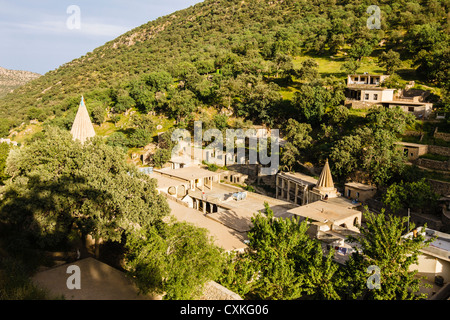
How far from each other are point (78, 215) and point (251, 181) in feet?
79.5

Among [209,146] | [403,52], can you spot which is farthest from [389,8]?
[209,146]

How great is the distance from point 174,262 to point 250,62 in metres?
50.2

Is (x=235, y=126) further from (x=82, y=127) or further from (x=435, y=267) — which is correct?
(x=435, y=267)

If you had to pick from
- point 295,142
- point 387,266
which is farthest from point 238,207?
point 387,266

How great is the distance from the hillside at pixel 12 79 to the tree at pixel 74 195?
383ft

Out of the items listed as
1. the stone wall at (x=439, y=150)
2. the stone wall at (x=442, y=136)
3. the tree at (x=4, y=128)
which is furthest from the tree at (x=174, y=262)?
the tree at (x=4, y=128)

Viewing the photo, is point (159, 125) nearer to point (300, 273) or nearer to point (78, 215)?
point (78, 215)

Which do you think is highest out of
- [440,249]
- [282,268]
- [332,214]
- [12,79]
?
[12,79]

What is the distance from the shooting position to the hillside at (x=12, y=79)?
119787mm

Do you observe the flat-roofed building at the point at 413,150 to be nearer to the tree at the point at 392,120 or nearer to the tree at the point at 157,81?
the tree at the point at 392,120

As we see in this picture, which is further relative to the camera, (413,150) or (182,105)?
(182,105)

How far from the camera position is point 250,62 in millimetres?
59375

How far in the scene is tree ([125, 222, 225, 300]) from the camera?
1402 centimetres

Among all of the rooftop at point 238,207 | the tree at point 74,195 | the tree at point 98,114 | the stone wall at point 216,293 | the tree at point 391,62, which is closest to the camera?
the stone wall at point 216,293
